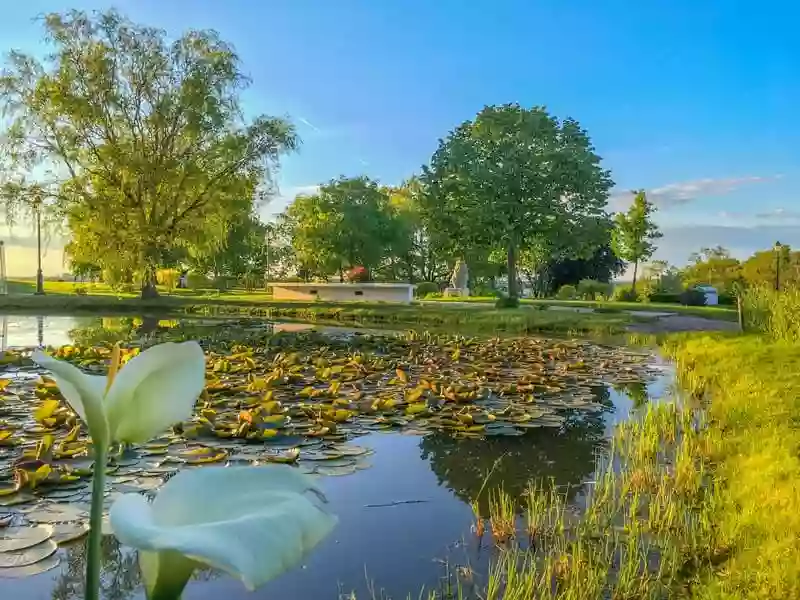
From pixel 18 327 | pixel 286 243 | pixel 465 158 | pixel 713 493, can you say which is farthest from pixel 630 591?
pixel 286 243

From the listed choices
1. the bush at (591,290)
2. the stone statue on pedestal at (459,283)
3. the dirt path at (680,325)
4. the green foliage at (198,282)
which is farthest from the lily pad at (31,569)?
the green foliage at (198,282)

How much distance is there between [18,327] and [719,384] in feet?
52.8

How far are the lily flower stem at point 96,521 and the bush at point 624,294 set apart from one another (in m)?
33.1

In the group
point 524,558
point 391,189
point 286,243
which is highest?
point 391,189

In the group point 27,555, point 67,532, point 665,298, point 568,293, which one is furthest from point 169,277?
point 27,555

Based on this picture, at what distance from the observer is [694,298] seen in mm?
27031

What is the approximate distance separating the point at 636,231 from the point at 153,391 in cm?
3478

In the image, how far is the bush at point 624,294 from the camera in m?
Answer: 32.0

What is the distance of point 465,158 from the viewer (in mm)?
24234

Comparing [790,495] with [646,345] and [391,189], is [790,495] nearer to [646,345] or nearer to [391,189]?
[646,345]

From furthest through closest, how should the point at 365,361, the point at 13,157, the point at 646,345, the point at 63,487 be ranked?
the point at 13,157, the point at 646,345, the point at 365,361, the point at 63,487

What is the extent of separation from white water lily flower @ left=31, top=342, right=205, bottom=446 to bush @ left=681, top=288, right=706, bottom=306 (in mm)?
28880

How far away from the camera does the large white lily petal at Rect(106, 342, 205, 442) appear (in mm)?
587

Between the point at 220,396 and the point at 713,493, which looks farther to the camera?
the point at 220,396
